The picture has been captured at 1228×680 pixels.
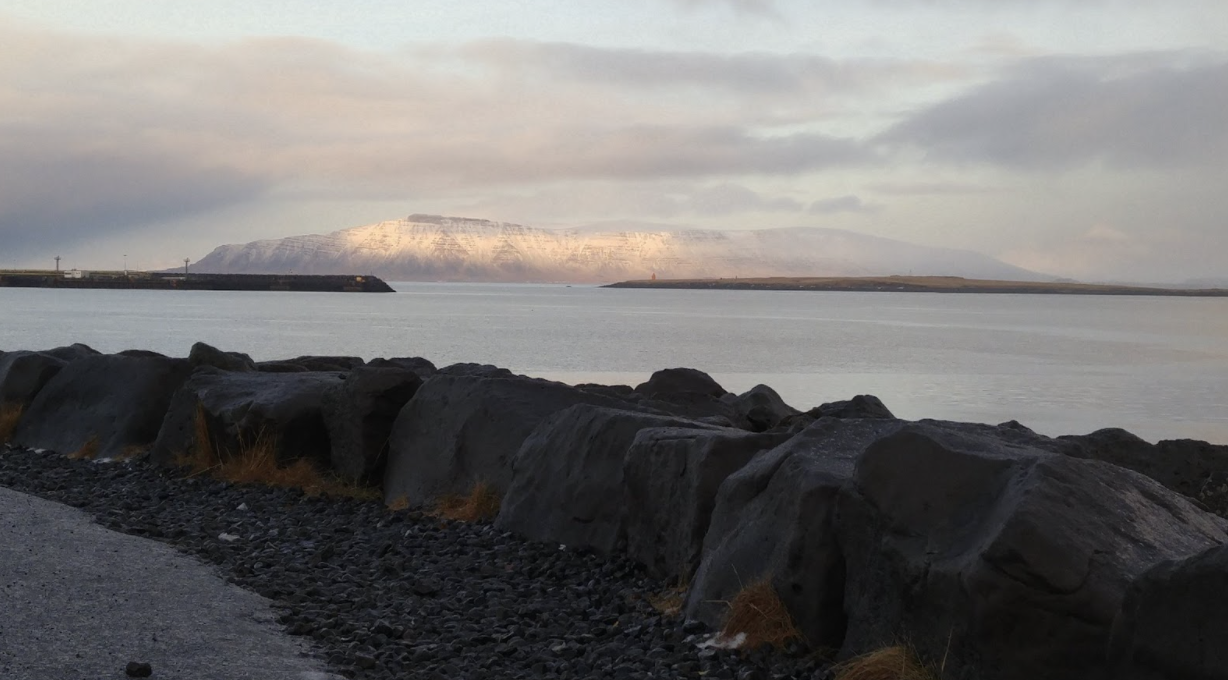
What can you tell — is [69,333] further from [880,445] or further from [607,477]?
[880,445]

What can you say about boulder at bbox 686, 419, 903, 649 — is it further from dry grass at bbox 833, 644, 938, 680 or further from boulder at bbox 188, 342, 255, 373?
boulder at bbox 188, 342, 255, 373

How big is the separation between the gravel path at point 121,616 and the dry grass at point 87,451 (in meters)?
6.44

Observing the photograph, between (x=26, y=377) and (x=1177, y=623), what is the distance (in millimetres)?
Result: 17965

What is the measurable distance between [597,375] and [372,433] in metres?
30.6

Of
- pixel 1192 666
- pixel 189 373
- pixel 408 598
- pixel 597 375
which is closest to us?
pixel 1192 666

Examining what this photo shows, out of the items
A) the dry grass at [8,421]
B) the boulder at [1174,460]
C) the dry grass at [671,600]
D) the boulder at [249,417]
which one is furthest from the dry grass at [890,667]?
the dry grass at [8,421]

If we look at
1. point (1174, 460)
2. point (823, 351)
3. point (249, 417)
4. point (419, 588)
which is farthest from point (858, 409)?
point (823, 351)

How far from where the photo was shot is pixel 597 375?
1738 inches

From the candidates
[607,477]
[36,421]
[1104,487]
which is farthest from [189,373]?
[1104,487]

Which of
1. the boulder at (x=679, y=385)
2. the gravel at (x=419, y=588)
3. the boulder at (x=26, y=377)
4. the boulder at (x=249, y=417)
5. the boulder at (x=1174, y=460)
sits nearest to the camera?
the gravel at (x=419, y=588)

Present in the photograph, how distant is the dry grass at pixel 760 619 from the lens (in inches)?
282

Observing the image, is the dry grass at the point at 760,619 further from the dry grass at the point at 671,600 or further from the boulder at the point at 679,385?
the boulder at the point at 679,385

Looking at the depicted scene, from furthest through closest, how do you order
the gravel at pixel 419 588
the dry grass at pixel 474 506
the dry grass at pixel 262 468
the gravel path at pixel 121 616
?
the dry grass at pixel 262 468
the dry grass at pixel 474 506
the gravel at pixel 419 588
the gravel path at pixel 121 616

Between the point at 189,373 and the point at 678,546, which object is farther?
the point at 189,373
